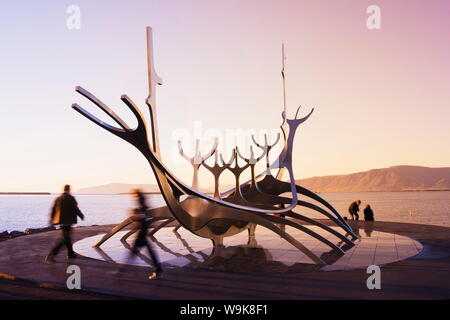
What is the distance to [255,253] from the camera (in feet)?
40.6

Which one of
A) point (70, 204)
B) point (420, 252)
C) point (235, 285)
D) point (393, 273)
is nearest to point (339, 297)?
point (235, 285)

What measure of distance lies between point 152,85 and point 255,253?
595 centimetres

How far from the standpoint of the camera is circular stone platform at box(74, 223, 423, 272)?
409 inches

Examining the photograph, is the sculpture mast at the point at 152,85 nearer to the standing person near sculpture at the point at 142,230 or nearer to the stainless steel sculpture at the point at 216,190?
the stainless steel sculpture at the point at 216,190

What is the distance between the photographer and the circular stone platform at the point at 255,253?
10.4m

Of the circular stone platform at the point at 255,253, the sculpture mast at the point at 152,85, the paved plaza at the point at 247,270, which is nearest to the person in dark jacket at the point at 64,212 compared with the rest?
the paved plaza at the point at 247,270

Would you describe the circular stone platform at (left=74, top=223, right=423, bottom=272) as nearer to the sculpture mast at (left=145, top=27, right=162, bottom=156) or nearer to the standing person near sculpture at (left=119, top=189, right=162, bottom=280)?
the standing person near sculpture at (left=119, top=189, right=162, bottom=280)

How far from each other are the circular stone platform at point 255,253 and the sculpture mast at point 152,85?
3.19 meters

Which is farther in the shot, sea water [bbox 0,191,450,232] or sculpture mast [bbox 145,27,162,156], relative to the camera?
sea water [bbox 0,191,450,232]

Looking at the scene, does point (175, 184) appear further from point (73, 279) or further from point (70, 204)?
point (73, 279)

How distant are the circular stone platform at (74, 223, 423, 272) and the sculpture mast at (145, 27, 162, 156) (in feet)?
10.5

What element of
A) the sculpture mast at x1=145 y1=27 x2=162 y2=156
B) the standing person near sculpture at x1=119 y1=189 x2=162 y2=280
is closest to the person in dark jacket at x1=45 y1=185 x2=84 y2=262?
the standing person near sculpture at x1=119 y1=189 x2=162 y2=280
